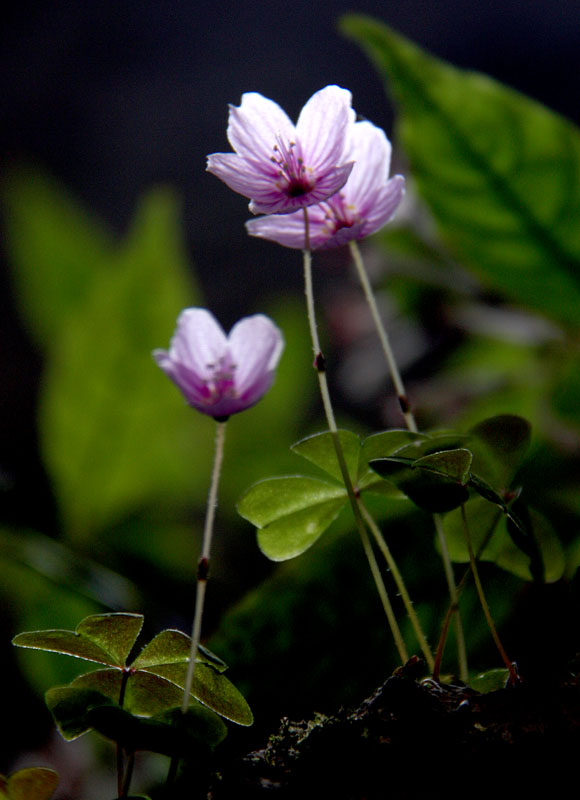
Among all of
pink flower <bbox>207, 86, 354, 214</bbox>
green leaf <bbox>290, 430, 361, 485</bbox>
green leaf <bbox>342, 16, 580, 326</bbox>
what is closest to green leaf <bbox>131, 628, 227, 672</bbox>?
green leaf <bbox>290, 430, 361, 485</bbox>

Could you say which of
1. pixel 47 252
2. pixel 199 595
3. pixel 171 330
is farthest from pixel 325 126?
pixel 47 252

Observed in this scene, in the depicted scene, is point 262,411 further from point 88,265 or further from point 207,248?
point 207,248

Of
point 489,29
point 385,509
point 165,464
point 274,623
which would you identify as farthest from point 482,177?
point 489,29

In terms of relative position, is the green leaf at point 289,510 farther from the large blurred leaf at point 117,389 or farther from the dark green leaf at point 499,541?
the large blurred leaf at point 117,389

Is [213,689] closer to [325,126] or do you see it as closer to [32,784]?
[32,784]

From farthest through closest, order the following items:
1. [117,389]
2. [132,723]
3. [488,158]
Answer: [117,389]
[488,158]
[132,723]

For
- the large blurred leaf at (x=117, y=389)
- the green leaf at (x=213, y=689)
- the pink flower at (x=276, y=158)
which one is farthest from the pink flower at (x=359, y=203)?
the large blurred leaf at (x=117, y=389)
